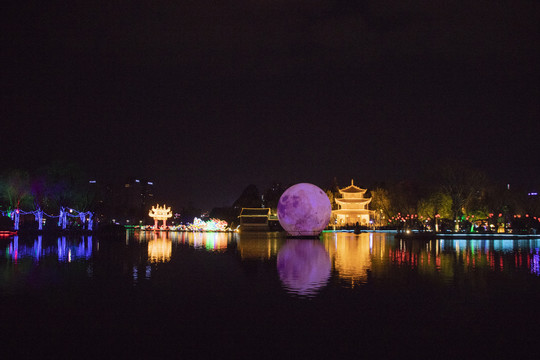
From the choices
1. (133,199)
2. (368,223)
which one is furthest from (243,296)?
(133,199)

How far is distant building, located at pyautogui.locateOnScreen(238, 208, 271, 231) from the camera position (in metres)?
75.9

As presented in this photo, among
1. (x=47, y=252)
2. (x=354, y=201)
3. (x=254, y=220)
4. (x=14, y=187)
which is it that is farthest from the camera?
(x=354, y=201)

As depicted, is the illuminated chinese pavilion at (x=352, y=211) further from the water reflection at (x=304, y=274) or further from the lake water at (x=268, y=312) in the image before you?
the lake water at (x=268, y=312)

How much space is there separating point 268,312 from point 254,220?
221 feet

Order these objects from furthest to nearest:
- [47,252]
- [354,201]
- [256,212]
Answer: [354,201], [256,212], [47,252]

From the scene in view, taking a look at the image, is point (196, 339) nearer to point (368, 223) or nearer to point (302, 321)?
point (302, 321)

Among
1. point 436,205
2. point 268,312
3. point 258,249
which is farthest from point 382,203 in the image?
point 268,312

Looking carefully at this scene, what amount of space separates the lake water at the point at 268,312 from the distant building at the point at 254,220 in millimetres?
58134

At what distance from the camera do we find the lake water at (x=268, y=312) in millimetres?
7770

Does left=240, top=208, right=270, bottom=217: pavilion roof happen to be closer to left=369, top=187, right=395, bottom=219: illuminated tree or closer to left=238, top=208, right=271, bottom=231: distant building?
left=238, top=208, right=271, bottom=231: distant building

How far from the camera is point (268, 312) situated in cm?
1019

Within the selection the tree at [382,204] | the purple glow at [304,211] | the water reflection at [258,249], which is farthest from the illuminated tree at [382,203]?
the water reflection at [258,249]

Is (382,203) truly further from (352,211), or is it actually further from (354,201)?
(354,201)

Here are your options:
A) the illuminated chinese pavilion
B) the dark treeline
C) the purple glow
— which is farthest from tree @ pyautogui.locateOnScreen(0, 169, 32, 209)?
→ the illuminated chinese pavilion
